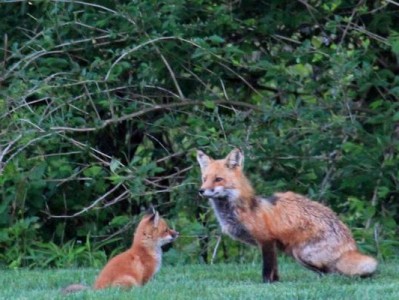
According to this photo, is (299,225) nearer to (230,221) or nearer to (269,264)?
(269,264)

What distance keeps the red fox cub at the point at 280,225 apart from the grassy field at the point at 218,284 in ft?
0.52

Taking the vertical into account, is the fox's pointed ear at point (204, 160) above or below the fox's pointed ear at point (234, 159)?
below

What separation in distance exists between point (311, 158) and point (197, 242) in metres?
1.58

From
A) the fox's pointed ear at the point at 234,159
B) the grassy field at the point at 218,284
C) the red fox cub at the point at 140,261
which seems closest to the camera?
the grassy field at the point at 218,284

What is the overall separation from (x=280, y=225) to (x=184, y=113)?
164 inches

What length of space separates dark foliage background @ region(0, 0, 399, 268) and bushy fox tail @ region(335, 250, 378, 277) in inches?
97.7

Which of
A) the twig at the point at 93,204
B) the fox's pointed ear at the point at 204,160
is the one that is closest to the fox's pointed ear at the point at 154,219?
the fox's pointed ear at the point at 204,160

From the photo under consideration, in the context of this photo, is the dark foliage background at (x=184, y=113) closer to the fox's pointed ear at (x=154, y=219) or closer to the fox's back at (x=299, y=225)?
the fox's pointed ear at (x=154, y=219)

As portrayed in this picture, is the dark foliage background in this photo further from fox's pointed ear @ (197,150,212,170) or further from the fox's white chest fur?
the fox's white chest fur

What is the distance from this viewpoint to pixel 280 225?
11578mm

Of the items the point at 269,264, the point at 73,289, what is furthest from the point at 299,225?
the point at 73,289

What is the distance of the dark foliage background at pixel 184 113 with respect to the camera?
14.4 m

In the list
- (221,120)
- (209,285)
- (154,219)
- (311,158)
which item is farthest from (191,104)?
(209,285)

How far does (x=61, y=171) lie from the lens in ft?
49.0
